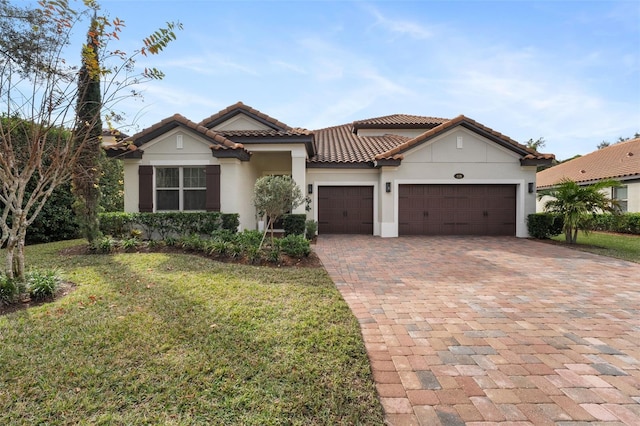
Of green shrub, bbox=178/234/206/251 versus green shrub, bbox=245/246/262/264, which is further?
green shrub, bbox=178/234/206/251

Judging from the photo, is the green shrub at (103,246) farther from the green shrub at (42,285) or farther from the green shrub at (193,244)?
the green shrub at (42,285)

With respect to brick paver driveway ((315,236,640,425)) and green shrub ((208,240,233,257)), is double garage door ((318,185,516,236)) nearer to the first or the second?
brick paver driveway ((315,236,640,425))

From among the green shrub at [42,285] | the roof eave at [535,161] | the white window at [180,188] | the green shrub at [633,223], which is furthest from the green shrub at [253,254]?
the green shrub at [633,223]

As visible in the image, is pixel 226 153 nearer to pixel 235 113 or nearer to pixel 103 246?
pixel 235 113

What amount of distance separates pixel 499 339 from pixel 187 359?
3.60 m

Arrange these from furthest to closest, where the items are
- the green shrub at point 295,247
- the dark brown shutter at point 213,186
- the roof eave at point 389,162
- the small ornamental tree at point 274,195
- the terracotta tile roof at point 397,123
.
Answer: the terracotta tile roof at point 397,123 < the roof eave at point 389,162 < the dark brown shutter at point 213,186 < the small ornamental tree at point 274,195 < the green shrub at point 295,247

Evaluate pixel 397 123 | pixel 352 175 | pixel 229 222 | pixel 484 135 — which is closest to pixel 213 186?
pixel 229 222

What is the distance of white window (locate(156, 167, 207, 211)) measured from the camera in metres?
11.3

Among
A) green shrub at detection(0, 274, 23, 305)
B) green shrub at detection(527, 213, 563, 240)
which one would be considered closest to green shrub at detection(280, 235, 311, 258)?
green shrub at detection(0, 274, 23, 305)

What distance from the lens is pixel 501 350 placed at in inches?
133

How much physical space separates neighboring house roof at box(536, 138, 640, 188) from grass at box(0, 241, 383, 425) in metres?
17.2

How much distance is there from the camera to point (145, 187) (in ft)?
36.4

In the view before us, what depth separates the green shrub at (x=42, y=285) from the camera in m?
4.72

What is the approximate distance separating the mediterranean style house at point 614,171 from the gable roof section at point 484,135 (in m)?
2.43
